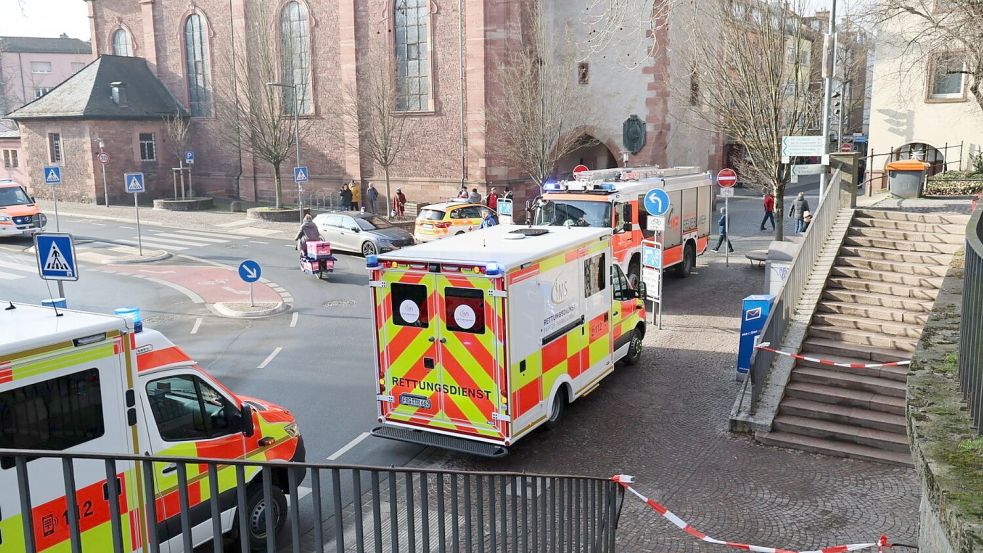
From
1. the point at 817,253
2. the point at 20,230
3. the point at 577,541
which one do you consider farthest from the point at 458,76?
the point at 577,541

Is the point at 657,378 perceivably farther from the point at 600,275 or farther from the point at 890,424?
the point at 890,424

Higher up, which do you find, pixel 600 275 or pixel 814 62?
pixel 814 62

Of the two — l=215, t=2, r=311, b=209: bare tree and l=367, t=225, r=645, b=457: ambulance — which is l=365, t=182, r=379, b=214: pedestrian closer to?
l=215, t=2, r=311, b=209: bare tree

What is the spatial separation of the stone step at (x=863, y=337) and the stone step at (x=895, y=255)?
2.55 metres

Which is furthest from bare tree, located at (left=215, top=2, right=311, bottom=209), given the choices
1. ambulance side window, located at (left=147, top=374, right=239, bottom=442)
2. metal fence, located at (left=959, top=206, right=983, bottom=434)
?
metal fence, located at (left=959, top=206, right=983, bottom=434)

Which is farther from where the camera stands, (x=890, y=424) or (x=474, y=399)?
(x=890, y=424)

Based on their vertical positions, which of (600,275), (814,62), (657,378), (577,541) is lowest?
(657,378)

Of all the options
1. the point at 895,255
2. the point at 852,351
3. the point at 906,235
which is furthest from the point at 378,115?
the point at 852,351

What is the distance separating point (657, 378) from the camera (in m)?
14.0

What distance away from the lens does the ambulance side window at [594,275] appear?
475 inches

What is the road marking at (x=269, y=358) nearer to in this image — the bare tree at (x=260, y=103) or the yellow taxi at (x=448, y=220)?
the yellow taxi at (x=448, y=220)

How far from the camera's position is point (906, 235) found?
51.9ft

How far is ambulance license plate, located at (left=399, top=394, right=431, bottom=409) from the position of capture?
34.0ft

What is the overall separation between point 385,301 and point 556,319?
228 cm
